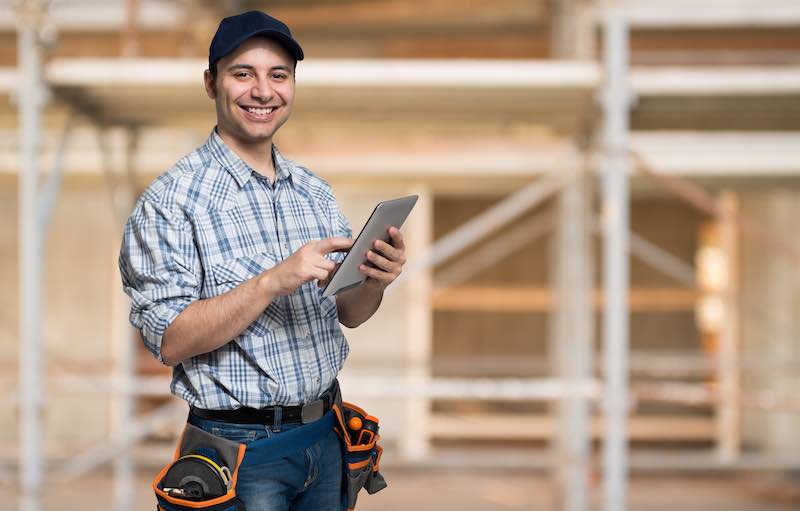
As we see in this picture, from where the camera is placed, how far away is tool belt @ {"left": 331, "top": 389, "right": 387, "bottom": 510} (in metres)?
1.75

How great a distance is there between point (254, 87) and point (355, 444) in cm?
68

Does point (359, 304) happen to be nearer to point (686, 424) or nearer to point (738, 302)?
point (738, 302)

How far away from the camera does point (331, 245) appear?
4.83ft

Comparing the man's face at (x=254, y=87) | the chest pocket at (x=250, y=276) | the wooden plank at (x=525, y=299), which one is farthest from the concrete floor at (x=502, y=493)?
the man's face at (x=254, y=87)

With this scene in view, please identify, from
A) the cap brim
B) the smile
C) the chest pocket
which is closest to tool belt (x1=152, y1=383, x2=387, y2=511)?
the chest pocket

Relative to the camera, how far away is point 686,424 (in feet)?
27.0

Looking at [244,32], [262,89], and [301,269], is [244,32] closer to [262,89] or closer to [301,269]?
[262,89]

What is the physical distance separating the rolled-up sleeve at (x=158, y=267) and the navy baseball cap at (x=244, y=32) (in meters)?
0.28

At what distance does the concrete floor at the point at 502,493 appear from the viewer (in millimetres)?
6523

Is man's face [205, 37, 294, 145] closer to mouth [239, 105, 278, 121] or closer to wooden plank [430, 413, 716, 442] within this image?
mouth [239, 105, 278, 121]

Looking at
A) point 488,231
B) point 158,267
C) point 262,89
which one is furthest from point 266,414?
point 488,231

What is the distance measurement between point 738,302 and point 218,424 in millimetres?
6791

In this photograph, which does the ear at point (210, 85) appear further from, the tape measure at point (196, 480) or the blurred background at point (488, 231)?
the blurred background at point (488, 231)

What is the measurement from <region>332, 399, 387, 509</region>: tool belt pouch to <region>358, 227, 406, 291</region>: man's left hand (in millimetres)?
319
